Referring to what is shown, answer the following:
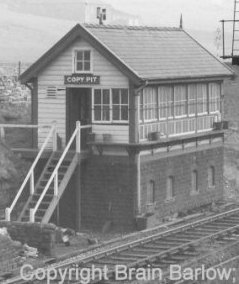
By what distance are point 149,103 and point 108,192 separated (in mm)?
2746

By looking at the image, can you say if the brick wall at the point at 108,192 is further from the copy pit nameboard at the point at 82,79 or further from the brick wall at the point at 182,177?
the copy pit nameboard at the point at 82,79

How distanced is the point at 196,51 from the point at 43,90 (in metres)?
6.14

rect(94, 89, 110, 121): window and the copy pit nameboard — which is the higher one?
the copy pit nameboard

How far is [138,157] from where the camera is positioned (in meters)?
29.9

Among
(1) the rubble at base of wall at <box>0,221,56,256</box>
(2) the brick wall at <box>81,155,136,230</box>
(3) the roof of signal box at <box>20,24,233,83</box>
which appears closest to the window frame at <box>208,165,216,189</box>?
(3) the roof of signal box at <box>20,24,233,83</box>

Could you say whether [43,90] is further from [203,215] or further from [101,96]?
[203,215]

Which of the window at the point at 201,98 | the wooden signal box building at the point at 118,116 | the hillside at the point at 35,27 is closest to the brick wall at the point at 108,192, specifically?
the wooden signal box building at the point at 118,116

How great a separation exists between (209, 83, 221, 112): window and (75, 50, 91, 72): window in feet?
18.3

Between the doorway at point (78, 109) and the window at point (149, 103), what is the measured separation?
1.51 m

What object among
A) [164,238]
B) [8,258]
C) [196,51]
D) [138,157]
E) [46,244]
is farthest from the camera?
[196,51]

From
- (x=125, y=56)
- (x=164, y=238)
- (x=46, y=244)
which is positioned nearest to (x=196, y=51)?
(x=125, y=56)

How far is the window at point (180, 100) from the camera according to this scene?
32.4m

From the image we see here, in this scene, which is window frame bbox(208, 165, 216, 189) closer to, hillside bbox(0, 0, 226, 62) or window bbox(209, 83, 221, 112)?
window bbox(209, 83, 221, 112)

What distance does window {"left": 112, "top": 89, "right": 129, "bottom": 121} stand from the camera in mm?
29984
